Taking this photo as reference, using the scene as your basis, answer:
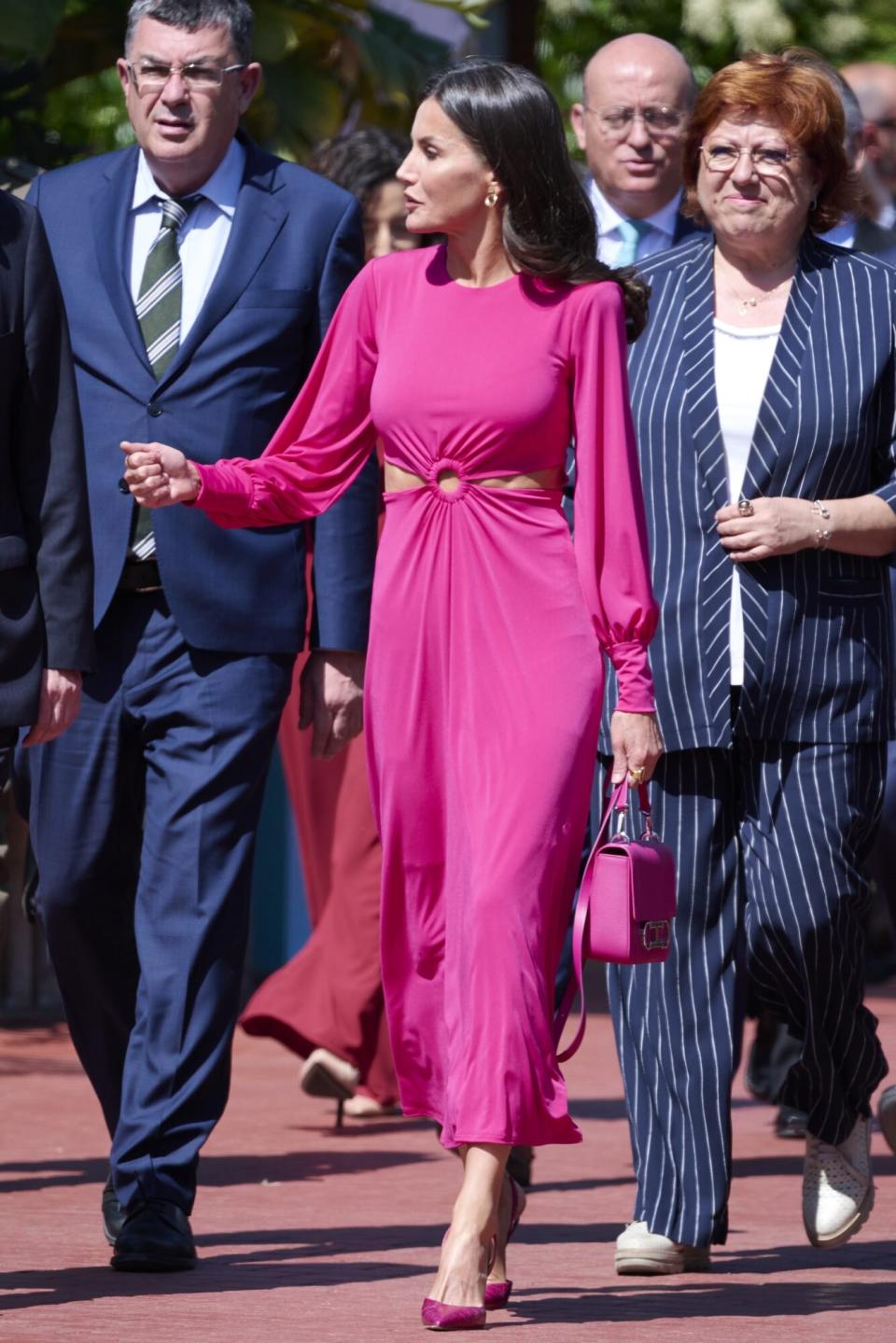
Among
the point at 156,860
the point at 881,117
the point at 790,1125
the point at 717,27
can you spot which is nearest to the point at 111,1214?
the point at 156,860

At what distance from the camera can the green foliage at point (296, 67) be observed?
11.8 meters

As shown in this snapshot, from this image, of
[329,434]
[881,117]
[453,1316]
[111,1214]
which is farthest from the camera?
[881,117]

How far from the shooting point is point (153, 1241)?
5.86 metres

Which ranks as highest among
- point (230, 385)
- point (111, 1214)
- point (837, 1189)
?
point (230, 385)

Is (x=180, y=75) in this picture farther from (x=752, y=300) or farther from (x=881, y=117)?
(x=881, y=117)

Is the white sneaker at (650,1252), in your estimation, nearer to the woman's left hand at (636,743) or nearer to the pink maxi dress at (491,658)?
A: the pink maxi dress at (491,658)

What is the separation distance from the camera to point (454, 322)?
5.50m

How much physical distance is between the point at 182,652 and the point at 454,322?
41.5 inches

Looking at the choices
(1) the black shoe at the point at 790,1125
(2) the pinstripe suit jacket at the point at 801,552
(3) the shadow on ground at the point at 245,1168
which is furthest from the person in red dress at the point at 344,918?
(2) the pinstripe suit jacket at the point at 801,552

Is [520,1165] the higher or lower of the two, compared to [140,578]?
lower

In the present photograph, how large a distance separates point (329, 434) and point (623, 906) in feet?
3.58

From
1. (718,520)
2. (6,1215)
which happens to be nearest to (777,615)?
(718,520)

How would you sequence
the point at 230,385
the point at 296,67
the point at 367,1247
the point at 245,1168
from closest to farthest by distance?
1. the point at 230,385
2. the point at 367,1247
3. the point at 245,1168
4. the point at 296,67

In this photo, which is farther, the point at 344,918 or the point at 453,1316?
the point at 344,918
